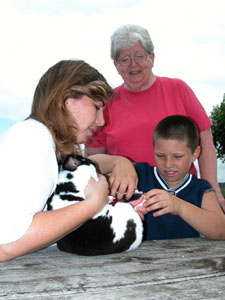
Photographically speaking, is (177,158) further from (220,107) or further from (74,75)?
(220,107)

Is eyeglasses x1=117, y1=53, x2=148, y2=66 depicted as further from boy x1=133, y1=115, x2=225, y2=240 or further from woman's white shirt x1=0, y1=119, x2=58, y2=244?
woman's white shirt x1=0, y1=119, x2=58, y2=244

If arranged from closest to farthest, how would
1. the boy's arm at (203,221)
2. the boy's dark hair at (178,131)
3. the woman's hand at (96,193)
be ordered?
the woman's hand at (96,193) < the boy's arm at (203,221) < the boy's dark hair at (178,131)

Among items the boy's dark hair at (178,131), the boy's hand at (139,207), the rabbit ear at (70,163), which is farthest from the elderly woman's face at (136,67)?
the rabbit ear at (70,163)

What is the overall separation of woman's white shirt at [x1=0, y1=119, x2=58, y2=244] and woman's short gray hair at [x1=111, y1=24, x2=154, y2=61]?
211 cm

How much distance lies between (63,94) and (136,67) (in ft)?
5.56

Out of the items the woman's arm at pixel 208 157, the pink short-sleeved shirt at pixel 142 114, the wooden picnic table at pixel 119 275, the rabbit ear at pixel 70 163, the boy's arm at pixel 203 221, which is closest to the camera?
the wooden picnic table at pixel 119 275

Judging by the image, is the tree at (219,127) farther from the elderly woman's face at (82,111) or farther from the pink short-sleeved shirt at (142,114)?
the elderly woman's face at (82,111)

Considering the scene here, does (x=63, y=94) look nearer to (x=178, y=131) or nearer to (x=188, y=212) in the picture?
(x=188, y=212)

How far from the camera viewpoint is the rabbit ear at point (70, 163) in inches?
68.1

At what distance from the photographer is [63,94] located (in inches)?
72.6

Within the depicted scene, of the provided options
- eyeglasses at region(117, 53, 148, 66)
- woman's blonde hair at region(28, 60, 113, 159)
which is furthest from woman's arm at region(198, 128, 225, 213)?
woman's blonde hair at region(28, 60, 113, 159)

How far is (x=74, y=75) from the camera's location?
1.90m

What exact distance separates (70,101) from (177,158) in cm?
124

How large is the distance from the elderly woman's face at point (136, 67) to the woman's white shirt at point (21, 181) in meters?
2.04
